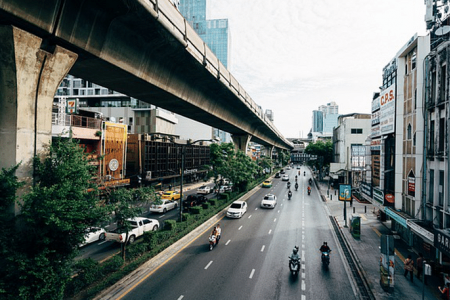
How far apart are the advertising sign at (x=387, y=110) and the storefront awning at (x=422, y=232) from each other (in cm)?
805

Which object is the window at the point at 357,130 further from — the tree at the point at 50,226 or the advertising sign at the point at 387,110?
the tree at the point at 50,226

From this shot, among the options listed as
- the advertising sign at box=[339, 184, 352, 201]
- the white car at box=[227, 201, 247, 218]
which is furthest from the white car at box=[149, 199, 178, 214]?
the advertising sign at box=[339, 184, 352, 201]

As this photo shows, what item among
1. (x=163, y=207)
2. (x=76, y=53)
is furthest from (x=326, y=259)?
(x=163, y=207)

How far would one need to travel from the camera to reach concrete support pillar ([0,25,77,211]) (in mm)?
8344

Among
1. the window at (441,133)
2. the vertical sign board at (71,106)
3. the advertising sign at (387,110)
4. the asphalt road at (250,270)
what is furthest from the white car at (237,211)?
the vertical sign board at (71,106)

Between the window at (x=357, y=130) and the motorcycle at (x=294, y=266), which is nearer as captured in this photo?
the motorcycle at (x=294, y=266)

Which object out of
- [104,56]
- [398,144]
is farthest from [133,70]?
[398,144]

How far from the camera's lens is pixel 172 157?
53.5 m

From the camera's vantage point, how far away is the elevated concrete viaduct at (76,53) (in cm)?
845

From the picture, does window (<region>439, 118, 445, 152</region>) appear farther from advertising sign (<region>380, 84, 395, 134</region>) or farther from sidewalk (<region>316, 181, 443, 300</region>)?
sidewalk (<region>316, 181, 443, 300</region>)

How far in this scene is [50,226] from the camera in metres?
8.12

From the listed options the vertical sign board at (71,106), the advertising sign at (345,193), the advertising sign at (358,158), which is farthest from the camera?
the advertising sign at (358,158)

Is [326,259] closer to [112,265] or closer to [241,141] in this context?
[112,265]

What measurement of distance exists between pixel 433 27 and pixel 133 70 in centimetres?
1983
